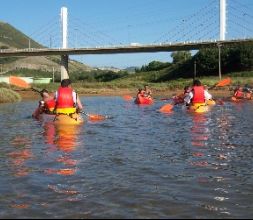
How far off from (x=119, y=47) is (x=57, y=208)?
3252 inches

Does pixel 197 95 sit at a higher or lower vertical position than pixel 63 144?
higher

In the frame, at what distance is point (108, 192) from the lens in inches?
281

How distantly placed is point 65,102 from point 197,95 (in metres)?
7.03

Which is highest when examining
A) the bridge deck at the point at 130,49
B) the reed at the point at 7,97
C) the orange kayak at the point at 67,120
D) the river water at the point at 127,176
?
the bridge deck at the point at 130,49

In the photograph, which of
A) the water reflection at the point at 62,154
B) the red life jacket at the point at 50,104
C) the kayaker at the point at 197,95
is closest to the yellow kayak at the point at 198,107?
the kayaker at the point at 197,95

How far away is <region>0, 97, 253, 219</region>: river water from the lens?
6289 millimetres

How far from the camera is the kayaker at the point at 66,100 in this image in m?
17.1

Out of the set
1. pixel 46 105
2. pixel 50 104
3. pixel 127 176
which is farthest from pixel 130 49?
pixel 127 176

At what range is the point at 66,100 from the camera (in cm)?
1730

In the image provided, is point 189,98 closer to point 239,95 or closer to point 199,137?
point 199,137

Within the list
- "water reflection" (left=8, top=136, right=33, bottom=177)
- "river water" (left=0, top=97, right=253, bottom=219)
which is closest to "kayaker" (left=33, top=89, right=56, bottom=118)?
"water reflection" (left=8, top=136, right=33, bottom=177)

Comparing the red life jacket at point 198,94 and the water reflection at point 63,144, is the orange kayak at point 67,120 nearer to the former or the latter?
the water reflection at point 63,144

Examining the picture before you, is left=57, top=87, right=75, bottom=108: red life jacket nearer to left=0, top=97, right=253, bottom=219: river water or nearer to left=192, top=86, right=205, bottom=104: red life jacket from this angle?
left=0, top=97, right=253, bottom=219: river water

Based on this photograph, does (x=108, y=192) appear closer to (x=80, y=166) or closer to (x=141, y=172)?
(x=141, y=172)
